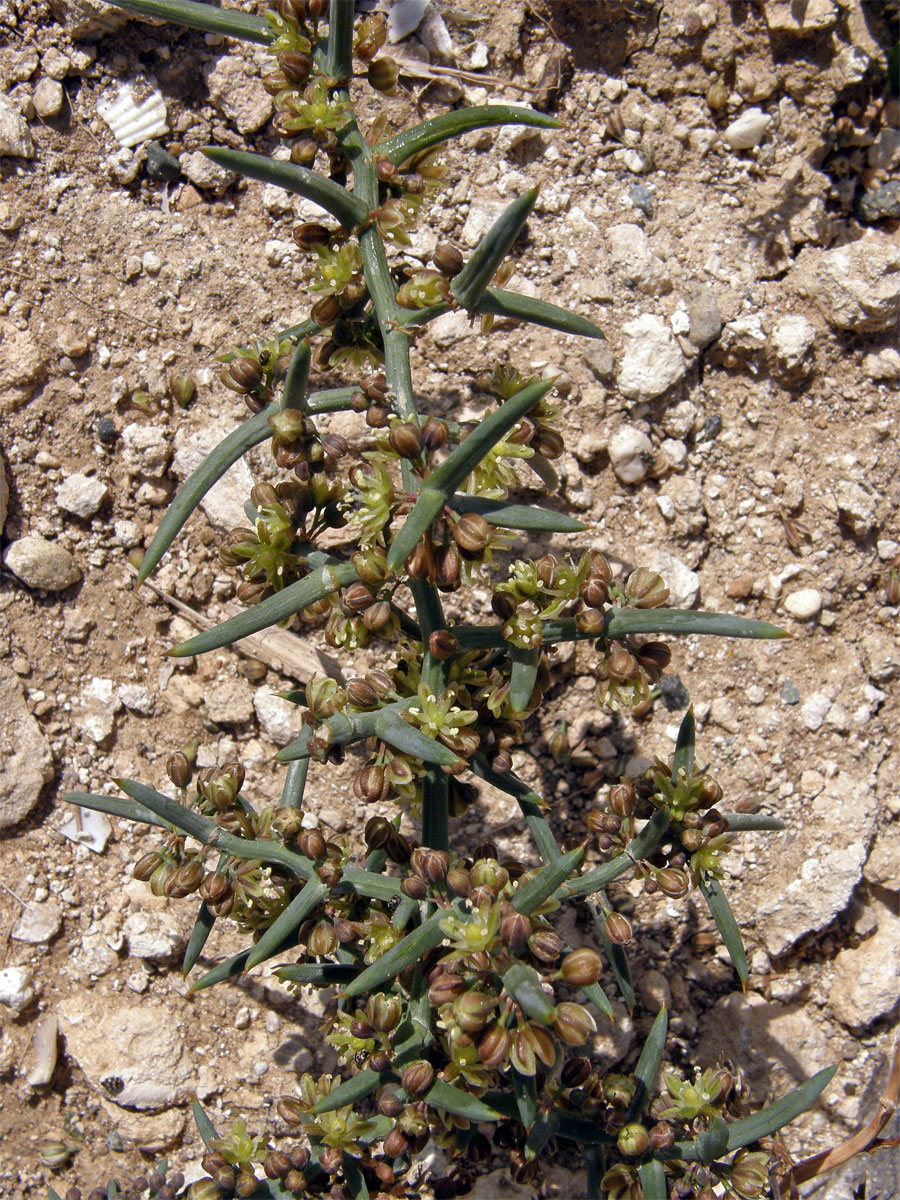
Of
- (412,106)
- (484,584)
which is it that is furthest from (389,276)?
(412,106)

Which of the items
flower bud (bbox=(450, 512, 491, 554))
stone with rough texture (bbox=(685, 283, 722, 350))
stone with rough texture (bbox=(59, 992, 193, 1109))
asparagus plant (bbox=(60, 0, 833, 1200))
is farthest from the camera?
stone with rough texture (bbox=(685, 283, 722, 350))

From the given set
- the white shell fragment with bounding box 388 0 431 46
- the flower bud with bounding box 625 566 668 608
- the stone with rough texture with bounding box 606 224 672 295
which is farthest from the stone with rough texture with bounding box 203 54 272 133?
the flower bud with bounding box 625 566 668 608

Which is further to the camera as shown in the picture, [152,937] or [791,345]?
[791,345]

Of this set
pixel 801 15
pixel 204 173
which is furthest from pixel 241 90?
Result: pixel 801 15

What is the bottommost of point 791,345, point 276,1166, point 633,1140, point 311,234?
point 276,1166

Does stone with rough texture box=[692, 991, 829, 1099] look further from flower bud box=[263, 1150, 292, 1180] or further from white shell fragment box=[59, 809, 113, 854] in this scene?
white shell fragment box=[59, 809, 113, 854]

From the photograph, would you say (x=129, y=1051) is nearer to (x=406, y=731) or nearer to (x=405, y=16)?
(x=406, y=731)

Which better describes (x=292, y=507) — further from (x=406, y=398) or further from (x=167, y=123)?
(x=167, y=123)

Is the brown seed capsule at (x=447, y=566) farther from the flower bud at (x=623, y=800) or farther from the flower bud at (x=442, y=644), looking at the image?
the flower bud at (x=623, y=800)
